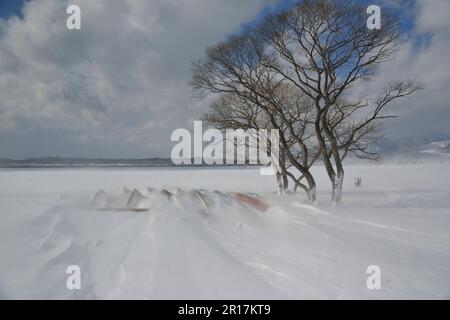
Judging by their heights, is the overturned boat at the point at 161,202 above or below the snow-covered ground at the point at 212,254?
above

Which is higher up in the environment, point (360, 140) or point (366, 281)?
point (360, 140)

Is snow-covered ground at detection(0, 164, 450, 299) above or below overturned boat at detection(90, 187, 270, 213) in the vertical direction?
below

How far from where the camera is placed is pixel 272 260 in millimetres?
4406

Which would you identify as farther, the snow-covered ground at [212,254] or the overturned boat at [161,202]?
the overturned boat at [161,202]

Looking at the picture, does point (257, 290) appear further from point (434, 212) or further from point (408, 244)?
point (434, 212)

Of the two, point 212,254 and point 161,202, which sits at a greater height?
point 161,202

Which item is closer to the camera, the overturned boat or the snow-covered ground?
the snow-covered ground

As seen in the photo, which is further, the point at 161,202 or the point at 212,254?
the point at 161,202

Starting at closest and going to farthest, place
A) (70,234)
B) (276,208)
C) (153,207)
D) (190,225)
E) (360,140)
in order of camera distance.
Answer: (70,234) → (190,225) → (153,207) → (276,208) → (360,140)

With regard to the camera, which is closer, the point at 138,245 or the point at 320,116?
the point at 138,245
